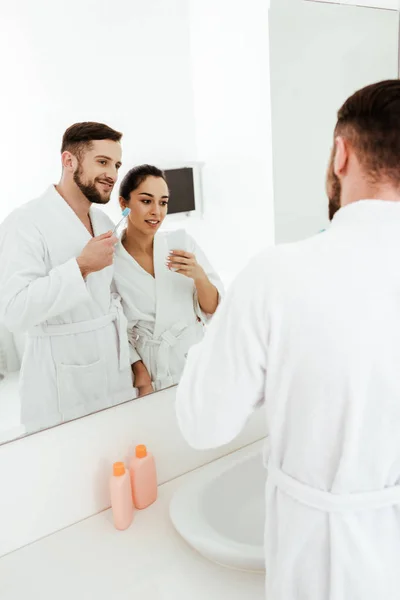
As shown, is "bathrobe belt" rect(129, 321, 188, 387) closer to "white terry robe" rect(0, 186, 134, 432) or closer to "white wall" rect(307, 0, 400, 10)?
"white terry robe" rect(0, 186, 134, 432)

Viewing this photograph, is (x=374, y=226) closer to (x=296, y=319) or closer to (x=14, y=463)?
(x=296, y=319)

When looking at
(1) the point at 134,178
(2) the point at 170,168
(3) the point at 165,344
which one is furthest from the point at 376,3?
(3) the point at 165,344

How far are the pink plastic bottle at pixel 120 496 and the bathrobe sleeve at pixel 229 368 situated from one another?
463mm

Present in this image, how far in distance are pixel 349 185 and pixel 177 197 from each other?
1.98 ft

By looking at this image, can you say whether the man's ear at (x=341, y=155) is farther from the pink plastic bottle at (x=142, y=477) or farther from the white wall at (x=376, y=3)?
the white wall at (x=376, y=3)

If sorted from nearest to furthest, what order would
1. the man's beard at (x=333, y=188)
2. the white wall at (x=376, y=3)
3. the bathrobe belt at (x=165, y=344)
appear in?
the man's beard at (x=333, y=188)
the bathrobe belt at (x=165, y=344)
the white wall at (x=376, y=3)

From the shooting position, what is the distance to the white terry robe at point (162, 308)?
132cm

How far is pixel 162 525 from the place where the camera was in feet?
4.30

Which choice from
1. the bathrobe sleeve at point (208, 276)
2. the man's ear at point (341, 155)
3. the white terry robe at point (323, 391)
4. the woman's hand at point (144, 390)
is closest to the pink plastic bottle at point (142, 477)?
the woman's hand at point (144, 390)

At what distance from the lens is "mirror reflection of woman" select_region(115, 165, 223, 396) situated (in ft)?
4.24

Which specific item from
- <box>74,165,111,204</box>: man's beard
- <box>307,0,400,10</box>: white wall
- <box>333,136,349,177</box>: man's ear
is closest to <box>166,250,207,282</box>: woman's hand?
<box>74,165,111,204</box>: man's beard

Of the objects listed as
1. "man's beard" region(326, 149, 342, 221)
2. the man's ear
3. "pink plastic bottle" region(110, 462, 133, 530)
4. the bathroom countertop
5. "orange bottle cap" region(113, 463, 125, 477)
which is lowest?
the bathroom countertop

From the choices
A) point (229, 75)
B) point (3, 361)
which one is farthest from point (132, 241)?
point (229, 75)

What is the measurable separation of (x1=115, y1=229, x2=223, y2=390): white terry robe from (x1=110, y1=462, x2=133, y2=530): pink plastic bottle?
9.5 inches
